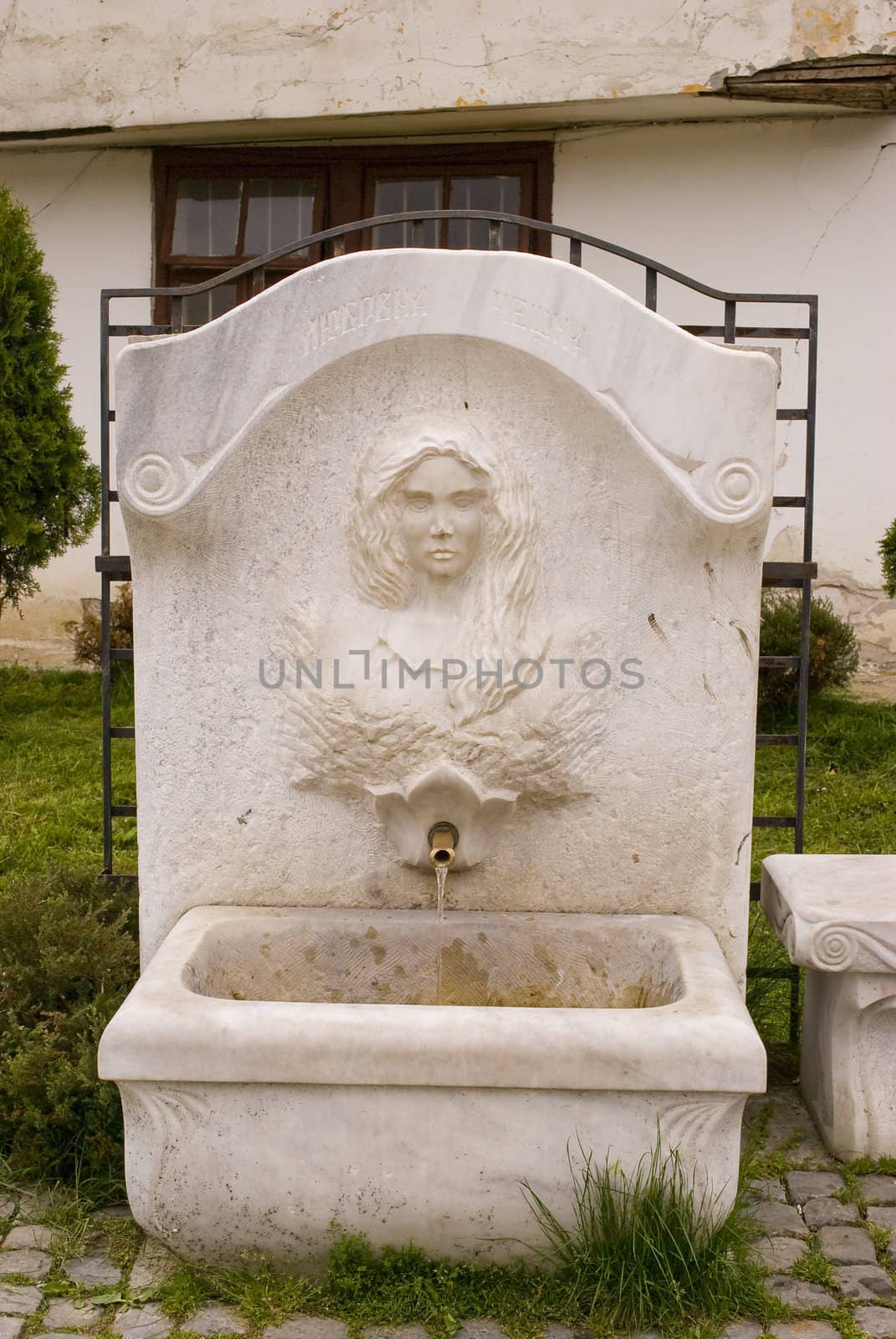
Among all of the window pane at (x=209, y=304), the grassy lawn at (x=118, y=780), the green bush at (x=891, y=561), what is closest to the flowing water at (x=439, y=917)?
the grassy lawn at (x=118, y=780)

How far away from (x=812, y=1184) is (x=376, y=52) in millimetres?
5256

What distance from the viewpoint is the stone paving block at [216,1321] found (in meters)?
2.27

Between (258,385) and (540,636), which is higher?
(258,385)

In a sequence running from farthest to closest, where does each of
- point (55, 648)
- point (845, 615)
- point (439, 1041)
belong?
point (55, 648) → point (845, 615) → point (439, 1041)

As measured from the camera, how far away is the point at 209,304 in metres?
6.96

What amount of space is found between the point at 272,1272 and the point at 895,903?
4.68ft

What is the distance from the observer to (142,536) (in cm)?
284

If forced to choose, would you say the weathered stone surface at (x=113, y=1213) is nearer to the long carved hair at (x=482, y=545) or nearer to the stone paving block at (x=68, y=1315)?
the stone paving block at (x=68, y=1315)

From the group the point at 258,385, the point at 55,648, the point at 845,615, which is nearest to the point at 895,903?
the point at 258,385

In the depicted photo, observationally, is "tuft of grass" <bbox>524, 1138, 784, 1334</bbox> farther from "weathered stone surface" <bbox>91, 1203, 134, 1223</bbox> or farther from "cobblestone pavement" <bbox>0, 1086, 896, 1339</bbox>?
"weathered stone surface" <bbox>91, 1203, 134, 1223</bbox>

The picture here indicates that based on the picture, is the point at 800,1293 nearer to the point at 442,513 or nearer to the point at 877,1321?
the point at 877,1321

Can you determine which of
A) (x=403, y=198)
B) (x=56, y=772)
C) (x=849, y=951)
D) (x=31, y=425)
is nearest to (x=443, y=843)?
(x=849, y=951)

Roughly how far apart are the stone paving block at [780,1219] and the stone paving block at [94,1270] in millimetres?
1204

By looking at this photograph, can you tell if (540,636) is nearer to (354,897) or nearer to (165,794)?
(354,897)
